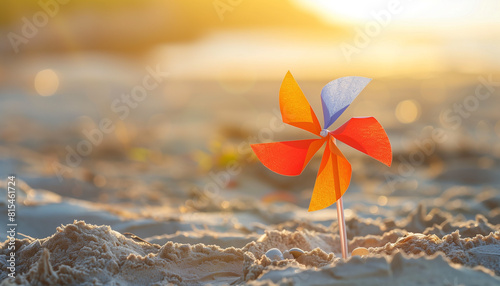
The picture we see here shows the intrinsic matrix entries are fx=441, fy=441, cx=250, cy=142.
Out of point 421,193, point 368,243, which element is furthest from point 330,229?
point 421,193

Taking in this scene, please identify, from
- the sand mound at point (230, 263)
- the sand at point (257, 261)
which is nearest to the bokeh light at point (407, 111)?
the sand at point (257, 261)

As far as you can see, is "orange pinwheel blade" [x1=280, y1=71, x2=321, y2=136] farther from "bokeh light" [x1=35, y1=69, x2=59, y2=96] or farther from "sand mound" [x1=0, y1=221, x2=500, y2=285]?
"bokeh light" [x1=35, y1=69, x2=59, y2=96]

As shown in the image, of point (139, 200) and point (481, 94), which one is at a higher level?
point (481, 94)

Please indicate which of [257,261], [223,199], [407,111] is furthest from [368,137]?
[407,111]

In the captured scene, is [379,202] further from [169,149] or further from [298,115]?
[169,149]

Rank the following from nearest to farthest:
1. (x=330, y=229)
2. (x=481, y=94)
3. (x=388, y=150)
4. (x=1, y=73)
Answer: (x=388, y=150) → (x=330, y=229) → (x=481, y=94) → (x=1, y=73)

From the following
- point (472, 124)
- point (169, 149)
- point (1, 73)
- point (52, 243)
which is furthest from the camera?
point (1, 73)

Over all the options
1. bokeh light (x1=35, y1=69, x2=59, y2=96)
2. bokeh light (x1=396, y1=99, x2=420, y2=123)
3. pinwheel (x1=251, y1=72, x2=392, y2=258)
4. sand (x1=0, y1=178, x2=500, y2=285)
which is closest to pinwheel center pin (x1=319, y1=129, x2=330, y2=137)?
pinwheel (x1=251, y1=72, x2=392, y2=258)
